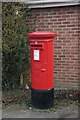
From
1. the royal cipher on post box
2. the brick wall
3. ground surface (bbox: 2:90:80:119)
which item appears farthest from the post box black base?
the brick wall

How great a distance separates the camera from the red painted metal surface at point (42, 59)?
6.63 meters

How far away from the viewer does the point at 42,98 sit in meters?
6.79

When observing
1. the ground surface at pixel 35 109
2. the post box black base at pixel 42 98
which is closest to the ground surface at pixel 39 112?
the ground surface at pixel 35 109

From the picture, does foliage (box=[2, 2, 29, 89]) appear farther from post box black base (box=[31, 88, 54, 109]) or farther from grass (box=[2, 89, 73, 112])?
post box black base (box=[31, 88, 54, 109])

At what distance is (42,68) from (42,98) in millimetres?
666

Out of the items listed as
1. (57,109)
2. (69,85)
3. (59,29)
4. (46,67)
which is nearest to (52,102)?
(57,109)

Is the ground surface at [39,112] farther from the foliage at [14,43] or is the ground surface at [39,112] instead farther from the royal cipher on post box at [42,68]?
the foliage at [14,43]

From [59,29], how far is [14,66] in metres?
1.58

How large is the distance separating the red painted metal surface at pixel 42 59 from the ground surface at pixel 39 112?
52 cm

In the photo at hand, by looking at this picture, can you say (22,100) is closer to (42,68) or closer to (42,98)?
(42,98)

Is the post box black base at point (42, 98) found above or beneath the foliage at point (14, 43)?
beneath

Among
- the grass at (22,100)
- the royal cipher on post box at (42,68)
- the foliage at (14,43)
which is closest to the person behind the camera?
the royal cipher on post box at (42,68)

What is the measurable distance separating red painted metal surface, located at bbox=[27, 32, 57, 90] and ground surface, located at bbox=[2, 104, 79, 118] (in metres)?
0.52

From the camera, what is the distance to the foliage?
8102 millimetres
